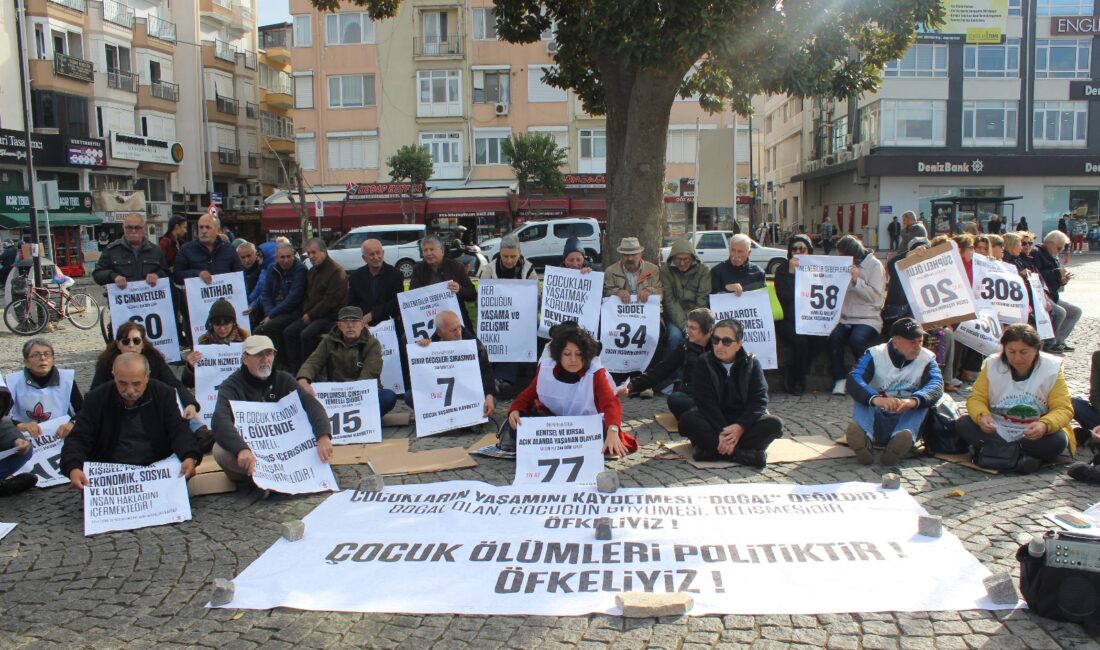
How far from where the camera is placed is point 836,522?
18.3ft

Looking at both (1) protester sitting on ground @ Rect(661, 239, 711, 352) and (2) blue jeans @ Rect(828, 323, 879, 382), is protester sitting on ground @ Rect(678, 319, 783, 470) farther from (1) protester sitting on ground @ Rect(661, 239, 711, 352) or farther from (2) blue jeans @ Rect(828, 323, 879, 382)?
(2) blue jeans @ Rect(828, 323, 879, 382)

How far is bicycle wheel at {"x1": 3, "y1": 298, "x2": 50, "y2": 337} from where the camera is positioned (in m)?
16.7

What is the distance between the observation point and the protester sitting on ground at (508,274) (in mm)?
10164

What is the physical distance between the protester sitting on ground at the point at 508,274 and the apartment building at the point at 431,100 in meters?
37.0

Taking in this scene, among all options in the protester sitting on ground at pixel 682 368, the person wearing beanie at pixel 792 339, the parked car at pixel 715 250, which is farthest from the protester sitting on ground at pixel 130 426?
the parked car at pixel 715 250

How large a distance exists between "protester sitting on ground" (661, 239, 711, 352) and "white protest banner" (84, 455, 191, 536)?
5653 mm

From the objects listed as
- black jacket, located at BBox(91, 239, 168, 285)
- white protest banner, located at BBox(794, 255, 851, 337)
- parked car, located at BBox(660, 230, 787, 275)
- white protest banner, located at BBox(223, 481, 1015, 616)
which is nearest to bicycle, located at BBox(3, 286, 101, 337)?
black jacket, located at BBox(91, 239, 168, 285)

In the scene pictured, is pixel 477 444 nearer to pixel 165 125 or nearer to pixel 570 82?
pixel 570 82

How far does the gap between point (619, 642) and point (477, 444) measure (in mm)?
3915

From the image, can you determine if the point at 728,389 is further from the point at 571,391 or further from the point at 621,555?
the point at 621,555

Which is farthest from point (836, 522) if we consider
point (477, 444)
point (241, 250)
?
point (241, 250)

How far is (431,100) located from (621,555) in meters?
46.0

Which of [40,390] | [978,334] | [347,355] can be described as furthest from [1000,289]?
[40,390]

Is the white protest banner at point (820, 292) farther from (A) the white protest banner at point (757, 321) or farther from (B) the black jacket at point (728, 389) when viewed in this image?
(B) the black jacket at point (728, 389)
